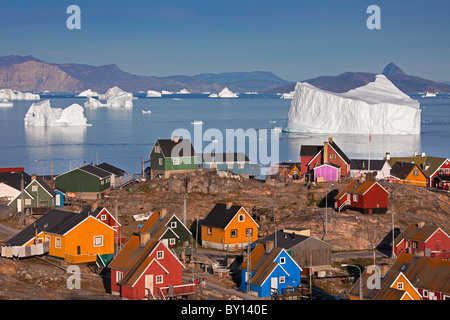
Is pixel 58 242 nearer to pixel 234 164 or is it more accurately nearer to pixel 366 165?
pixel 234 164

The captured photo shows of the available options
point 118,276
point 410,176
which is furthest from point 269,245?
point 410,176

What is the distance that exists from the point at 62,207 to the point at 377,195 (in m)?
22.8

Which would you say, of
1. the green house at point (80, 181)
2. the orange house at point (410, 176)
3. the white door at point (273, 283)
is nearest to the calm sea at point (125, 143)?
the orange house at point (410, 176)

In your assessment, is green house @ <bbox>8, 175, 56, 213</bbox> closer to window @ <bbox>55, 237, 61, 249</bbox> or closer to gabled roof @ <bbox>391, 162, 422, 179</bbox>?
window @ <bbox>55, 237, 61, 249</bbox>

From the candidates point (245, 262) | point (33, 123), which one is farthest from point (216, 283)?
point (33, 123)

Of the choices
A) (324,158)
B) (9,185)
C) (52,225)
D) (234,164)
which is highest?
(324,158)

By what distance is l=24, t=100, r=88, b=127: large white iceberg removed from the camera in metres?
165

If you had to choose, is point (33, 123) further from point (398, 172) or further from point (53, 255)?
point (53, 255)

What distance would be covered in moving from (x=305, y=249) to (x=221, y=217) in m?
7.60

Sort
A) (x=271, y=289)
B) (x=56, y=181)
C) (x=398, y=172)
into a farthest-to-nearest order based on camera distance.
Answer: (x=398, y=172) → (x=56, y=181) → (x=271, y=289)

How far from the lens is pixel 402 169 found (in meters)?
66.6

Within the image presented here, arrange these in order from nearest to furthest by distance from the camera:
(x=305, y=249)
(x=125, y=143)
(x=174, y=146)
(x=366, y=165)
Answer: (x=305, y=249), (x=174, y=146), (x=366, y=165), (x=125, y=143)

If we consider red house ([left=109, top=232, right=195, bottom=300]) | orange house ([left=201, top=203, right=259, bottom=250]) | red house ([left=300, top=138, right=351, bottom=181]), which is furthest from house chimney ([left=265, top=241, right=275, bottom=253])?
red house ([left=300, top=138, right=351, bottom=181])
